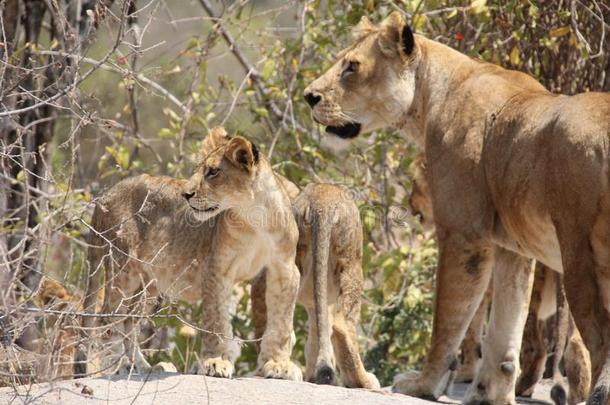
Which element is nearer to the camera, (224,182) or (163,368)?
(224,182)

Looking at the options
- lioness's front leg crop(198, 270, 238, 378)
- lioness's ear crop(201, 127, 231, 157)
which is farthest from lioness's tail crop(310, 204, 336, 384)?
lioness's ear crop(201, 127, 231, 157)

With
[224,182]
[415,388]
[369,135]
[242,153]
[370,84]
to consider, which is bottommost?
[415,388]

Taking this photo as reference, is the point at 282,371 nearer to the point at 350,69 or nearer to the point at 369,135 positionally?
the point at 350,69

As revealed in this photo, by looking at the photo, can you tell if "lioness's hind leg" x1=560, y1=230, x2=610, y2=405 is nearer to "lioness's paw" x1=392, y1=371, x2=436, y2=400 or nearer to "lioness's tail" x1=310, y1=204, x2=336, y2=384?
"lioness's paw" x1=392, y1=371, x2=436, y2=400

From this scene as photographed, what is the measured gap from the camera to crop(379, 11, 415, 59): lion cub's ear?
7.46 m

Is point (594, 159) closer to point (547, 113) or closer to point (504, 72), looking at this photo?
point (547, 113)

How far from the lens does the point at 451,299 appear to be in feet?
22.4

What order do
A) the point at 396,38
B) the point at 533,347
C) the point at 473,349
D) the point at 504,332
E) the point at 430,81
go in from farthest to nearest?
1. the point at 473,349
2. the point at 533,347
3. the point at 396,38
4. the point at 430,81
5. the point at 504,332

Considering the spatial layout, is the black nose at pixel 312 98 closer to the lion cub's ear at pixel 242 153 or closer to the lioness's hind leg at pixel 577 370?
the lion cub's ear at pixel 242 153

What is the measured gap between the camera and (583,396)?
7066 millimetres

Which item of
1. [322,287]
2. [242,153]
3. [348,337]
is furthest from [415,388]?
[242,153]

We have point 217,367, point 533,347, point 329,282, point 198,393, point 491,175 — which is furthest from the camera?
point 533,347

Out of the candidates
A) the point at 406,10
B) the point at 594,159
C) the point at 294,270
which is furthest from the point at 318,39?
the point at 594,159

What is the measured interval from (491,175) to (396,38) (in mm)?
1169
